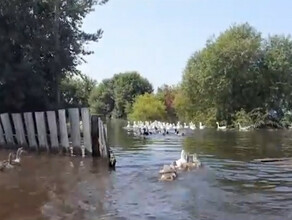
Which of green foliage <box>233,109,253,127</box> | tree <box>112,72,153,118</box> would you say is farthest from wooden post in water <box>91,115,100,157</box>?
tree <box>112,72,153,118</box>

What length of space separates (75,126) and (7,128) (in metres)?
4.43

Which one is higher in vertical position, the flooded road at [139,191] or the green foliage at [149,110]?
the green foliage at [149,110]

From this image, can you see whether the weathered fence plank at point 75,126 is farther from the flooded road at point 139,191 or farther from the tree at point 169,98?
the tree at point 169,98

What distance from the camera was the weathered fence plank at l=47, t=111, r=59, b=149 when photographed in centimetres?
2270

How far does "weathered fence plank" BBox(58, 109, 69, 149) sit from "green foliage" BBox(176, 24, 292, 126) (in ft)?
160

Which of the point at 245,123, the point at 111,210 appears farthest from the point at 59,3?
the point at 245,123

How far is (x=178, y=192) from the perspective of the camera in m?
14.0

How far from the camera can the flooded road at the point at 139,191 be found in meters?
11.0

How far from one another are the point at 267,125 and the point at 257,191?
169 ft

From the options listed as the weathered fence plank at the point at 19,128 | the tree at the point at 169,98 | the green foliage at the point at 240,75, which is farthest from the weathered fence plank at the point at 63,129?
the tree at the point at 169,98

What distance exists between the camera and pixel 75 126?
2223cm

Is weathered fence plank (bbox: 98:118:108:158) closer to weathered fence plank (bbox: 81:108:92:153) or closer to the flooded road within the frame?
weathered fence plank (bbox: 81:108:92:153)

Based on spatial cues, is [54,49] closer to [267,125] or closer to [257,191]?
[257,191]

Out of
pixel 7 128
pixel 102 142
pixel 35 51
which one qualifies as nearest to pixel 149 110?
pixel 35 51
